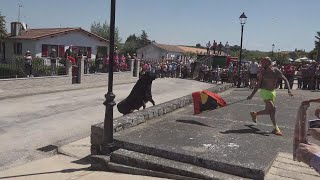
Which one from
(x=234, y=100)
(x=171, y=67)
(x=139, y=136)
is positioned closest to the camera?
(x=139, y=136)

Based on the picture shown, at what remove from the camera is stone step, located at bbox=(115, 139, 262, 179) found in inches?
215

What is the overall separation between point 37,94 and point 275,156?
13.2 metres

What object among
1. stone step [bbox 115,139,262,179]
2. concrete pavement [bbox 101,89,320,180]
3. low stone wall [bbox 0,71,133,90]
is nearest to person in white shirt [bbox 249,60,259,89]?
low stone wall [bbox 0,71,133,90]

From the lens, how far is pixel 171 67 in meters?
31.7

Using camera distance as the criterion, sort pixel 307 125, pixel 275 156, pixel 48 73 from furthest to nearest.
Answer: pixel 48 73, pixel 275 156, pixel 307 125

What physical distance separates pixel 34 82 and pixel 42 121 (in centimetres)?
829

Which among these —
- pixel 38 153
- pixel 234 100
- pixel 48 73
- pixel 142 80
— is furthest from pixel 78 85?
pixel 38 153

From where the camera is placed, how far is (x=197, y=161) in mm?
5953

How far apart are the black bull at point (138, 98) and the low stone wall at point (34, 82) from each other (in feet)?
30.8

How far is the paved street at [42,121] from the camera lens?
8406 mm

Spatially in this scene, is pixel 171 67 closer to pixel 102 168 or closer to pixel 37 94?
pixel 37 94

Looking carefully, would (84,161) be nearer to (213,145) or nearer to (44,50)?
(213,145)

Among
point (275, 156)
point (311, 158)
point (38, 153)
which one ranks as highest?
point (311, 158)

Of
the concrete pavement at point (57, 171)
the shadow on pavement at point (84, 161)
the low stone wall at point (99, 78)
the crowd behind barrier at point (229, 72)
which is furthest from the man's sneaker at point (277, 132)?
the low stone wall at point (99, 78)
